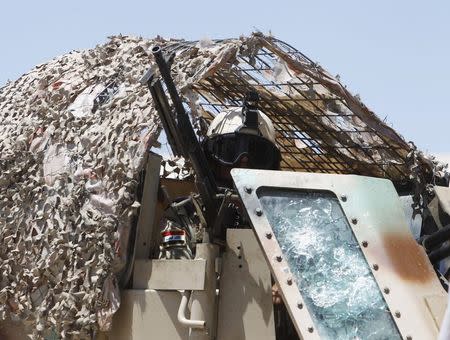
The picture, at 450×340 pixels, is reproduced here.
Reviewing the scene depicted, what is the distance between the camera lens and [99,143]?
5328mm

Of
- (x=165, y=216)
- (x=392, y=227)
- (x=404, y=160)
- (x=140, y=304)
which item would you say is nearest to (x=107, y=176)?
(x=165, y=216)

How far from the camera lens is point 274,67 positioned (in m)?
5.50

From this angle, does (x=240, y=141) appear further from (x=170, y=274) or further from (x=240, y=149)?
(x=170, y=274)

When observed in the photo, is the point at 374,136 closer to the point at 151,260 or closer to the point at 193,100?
the point at 193,100

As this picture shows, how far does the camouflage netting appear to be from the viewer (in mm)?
4980

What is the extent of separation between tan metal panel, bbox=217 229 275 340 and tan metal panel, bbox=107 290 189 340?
0.21 metres

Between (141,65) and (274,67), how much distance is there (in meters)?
0.80

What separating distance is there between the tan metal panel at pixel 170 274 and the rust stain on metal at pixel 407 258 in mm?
925

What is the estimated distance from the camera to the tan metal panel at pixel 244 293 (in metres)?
4.59

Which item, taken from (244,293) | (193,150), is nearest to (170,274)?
(244,293)

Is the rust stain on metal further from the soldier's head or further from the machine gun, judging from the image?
the soldier's head

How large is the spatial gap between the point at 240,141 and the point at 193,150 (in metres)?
0.62

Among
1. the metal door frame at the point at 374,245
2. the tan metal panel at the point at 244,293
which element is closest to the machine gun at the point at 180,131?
the tan metal panel at the point at 244,293

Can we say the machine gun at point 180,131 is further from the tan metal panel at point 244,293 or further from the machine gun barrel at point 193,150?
the tan metal panel at point 244,293
